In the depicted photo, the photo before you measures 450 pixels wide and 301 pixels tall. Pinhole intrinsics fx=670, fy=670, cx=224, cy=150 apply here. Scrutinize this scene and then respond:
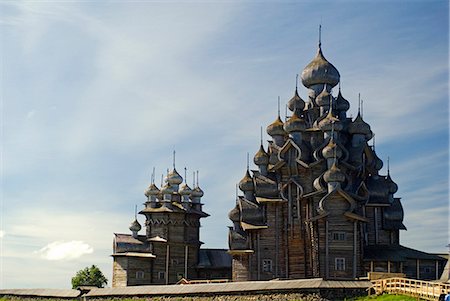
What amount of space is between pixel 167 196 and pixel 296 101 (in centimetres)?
1442

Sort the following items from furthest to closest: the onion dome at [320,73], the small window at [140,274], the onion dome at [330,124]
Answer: the small window at [140,274] → the onion dome at [320,73] → the onion dome at [330,124]

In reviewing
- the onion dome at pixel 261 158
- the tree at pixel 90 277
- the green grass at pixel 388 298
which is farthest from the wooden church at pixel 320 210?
the tree at pixel 90 277

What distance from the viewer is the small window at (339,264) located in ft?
144

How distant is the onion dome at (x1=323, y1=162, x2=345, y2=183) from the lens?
1731 inches

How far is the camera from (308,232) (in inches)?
1810

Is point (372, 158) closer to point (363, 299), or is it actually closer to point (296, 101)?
point (296, 101)

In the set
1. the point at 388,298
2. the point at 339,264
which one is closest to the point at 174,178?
the point at 339,264

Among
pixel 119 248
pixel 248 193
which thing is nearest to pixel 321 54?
pixel 248 193

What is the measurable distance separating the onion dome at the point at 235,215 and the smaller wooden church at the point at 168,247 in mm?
8127

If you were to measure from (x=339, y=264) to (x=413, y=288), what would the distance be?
1448 centimetres

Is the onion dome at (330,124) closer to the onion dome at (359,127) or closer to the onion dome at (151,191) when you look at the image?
the onion dome at (359,127)

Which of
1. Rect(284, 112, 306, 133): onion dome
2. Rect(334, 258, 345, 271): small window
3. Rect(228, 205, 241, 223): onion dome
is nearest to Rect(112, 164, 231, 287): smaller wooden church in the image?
Rect(228, 205, 241, 223): onion dome

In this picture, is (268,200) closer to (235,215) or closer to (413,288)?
(235,215)

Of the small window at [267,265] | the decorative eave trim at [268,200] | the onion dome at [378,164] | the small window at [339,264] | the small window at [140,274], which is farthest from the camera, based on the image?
the small window at [140,274]
